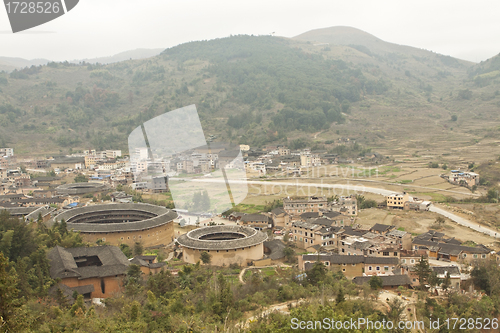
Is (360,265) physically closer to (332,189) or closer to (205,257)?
(205,257)

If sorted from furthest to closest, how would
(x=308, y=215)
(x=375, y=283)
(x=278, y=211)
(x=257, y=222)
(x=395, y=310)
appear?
1. (x=278, y=211)
2. (x=257, y=222)
3. (x=308, y=215)
4. (x=375, y=283)
5. (x=395, y=310)

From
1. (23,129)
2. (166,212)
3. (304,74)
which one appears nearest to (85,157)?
(23,129)

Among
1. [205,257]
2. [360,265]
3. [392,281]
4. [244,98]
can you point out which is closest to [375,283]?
[392,281]

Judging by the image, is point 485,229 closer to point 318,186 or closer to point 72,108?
point 318,186

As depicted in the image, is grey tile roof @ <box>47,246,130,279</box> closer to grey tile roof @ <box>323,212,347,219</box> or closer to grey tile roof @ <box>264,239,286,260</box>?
grey tile roof @ <box>264,239,286,260</box>

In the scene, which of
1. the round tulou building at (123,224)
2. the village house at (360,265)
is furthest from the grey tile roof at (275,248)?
the round tulou building at (123,224)

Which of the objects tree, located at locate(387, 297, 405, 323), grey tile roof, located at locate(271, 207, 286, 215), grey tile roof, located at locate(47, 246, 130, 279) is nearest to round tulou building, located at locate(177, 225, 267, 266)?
grey tile roof, located at locate(47, 246, 130, 279)
